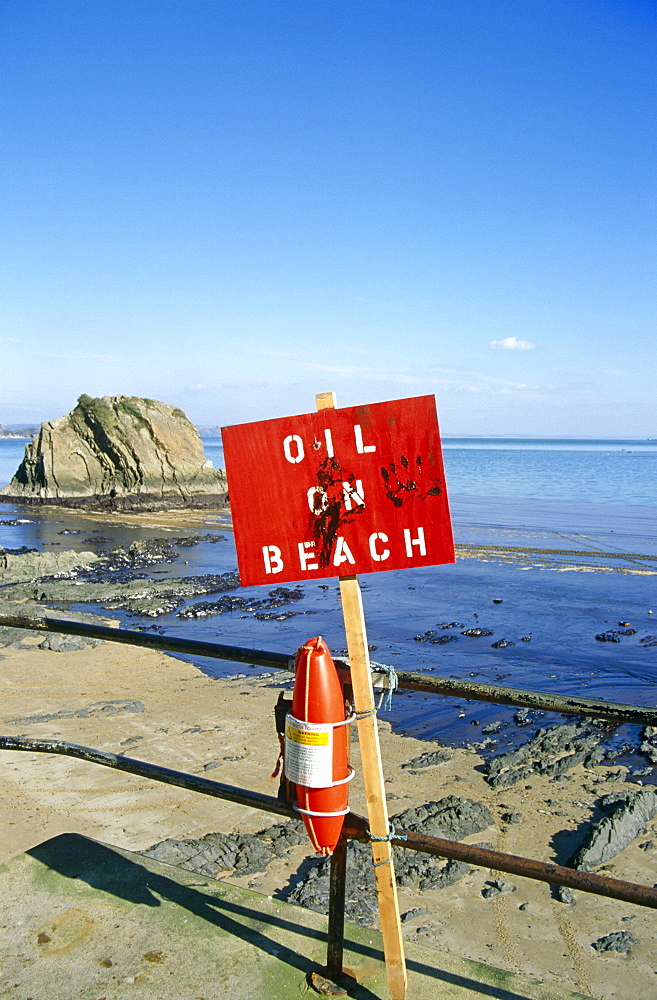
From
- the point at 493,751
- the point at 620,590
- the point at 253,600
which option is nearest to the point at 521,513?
the point at 620,590

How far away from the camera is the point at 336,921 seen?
237 centimetres

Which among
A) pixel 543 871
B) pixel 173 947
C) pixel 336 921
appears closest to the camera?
pixel 543 871

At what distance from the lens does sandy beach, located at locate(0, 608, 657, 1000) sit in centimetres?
397

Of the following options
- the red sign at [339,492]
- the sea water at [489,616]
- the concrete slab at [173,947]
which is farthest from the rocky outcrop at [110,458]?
the red sign at [339,492]

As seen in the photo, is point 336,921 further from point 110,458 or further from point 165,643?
point 110,458

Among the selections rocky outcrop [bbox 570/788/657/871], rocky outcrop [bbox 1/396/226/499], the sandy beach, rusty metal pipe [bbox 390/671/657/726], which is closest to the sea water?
the sandy beach

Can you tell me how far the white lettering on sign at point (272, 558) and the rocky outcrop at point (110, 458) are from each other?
35744 millimetres

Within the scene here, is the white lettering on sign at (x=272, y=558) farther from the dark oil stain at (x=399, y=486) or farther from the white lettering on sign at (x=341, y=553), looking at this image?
the dark oil stain at (x=399, y=486)

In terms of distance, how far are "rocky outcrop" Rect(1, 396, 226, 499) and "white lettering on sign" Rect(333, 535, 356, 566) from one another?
35.8m

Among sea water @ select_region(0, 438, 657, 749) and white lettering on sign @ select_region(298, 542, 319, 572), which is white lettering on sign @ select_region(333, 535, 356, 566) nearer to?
white lettering on sign @ select_region(298, 542, 319, 572)

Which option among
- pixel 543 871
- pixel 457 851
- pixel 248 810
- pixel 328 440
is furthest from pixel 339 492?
pixel 248 810

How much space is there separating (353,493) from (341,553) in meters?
0.18

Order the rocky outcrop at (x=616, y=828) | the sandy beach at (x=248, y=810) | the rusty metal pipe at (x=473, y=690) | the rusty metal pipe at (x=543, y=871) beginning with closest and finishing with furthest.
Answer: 1. the rusty metal pipe at (x=543, y=871)
2. the rusty metal pipe at (x=473, y=690)
3. the sandy beach at (x=248, y=810)
4. the rocky outcrop at (x=616, y=828)

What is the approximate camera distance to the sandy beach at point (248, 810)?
156 inches
